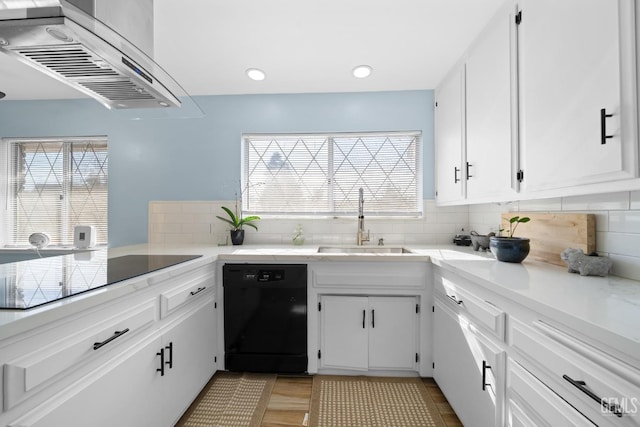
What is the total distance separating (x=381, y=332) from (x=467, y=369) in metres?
0.62

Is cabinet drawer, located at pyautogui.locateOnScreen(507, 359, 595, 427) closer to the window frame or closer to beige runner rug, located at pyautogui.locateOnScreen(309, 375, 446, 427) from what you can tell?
beige runner rug, located at pyautogui.locateOnScreen(309, 375, 446, 427)

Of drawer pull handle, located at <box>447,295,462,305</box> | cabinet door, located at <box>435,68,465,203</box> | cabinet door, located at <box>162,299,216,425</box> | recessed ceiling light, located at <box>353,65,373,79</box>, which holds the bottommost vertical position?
cabinet door, located at <box>162,299,216,425</box>

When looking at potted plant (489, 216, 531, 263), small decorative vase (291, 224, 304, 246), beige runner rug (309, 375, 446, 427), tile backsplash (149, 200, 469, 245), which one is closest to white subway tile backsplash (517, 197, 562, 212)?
potted plant (489, 216, 531, 263)

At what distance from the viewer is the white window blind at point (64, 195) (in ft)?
9.09

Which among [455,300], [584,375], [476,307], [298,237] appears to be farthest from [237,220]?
[584,375]

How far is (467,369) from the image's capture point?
4.69ft

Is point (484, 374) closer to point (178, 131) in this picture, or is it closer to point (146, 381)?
point (146, 381)

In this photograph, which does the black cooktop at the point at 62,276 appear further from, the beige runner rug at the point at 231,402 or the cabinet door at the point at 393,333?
the cabinet door at the point at 393,333

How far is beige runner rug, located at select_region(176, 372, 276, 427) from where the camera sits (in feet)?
5.27

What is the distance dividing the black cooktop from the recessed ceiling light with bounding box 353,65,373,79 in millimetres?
1856

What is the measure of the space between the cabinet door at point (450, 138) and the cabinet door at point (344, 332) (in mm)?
1117

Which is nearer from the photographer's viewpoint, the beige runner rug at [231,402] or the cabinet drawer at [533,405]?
the cabinet drawer at [533,405]

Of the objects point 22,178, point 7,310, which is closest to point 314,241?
point 7,310

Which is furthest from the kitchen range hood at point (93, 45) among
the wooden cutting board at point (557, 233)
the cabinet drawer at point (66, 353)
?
the wooden cutting board at point (557, 233)
